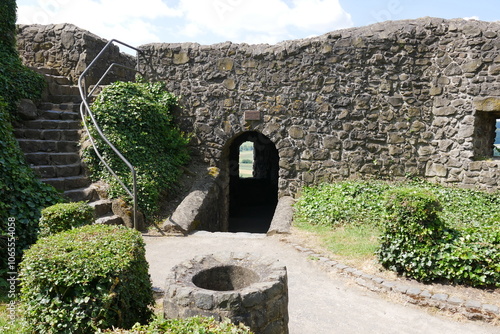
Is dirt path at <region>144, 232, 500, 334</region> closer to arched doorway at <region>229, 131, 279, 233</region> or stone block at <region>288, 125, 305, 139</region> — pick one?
stone block at <region>288, 125, 305, 139</region>

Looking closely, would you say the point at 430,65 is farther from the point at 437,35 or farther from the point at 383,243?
the point at 383,243

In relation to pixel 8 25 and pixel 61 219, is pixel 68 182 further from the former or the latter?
pixel 8 25

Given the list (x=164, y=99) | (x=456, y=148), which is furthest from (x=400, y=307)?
(x=164, y=99)

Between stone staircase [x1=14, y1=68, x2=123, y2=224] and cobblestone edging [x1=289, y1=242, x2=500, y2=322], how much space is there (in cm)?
433

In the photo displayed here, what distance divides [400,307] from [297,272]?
1472 mm

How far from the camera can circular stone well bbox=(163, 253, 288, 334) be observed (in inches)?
119

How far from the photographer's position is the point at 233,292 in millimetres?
3066

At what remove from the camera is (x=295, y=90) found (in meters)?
9.12

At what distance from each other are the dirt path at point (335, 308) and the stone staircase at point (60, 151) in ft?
6.14

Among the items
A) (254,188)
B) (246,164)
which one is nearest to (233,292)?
(254,188)

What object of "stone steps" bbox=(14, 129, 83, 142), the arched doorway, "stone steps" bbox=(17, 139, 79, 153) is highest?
"stone steps" bbox=(14, 129, 83, 142)

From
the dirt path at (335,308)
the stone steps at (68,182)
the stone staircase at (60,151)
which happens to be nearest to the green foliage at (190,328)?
the dirt path at (335,308)

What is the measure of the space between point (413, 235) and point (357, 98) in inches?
185

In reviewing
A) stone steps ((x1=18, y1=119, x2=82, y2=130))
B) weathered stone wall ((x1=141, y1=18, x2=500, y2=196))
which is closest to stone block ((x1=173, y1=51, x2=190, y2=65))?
weathered stone wall ((x1=141, y1=18, x2=500, y2=196))
